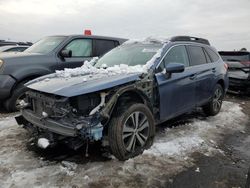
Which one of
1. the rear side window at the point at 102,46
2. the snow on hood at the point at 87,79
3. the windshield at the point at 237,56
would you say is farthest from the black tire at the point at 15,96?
the windshield at the point at 237,56

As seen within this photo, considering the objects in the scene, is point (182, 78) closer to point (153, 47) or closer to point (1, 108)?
point (153, 47)

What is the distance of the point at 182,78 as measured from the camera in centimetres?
521

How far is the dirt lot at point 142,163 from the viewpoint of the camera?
355cm

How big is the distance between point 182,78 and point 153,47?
76 centimetres

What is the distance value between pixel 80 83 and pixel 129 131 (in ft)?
3.10

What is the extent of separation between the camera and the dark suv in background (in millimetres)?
6250

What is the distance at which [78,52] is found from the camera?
7488mm

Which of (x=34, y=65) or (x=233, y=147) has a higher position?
(x=34, y=65)

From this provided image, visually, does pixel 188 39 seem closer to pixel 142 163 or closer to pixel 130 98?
pixel 130 98

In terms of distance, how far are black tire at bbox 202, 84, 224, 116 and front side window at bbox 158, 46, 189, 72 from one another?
1.51 metres

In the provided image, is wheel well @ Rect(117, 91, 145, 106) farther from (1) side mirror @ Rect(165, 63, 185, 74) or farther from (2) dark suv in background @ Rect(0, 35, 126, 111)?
(2) dark suv in background @ Rect(0, 35, 126, 111)

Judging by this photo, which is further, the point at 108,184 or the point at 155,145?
the point at 155,145

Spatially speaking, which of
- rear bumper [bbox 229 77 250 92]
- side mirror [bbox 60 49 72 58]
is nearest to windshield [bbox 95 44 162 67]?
side mirror [bbox 60 49 72 58]

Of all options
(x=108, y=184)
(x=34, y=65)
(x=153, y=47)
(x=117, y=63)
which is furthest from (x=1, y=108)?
(x=108, y=184)
